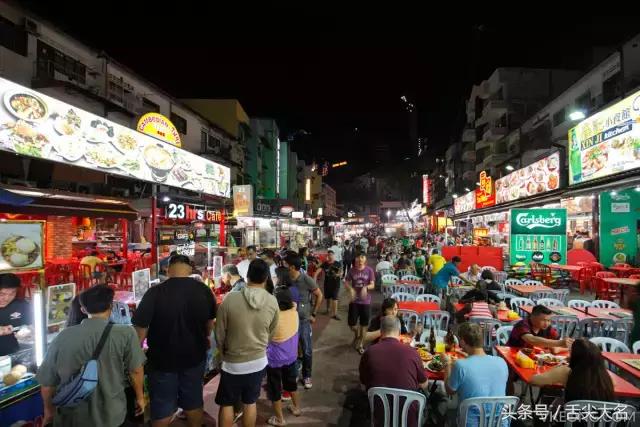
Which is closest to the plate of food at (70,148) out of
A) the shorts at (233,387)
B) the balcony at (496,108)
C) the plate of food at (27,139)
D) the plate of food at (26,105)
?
the plate of food at (27,139)

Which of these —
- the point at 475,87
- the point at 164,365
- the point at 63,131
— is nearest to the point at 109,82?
the point at 63,131

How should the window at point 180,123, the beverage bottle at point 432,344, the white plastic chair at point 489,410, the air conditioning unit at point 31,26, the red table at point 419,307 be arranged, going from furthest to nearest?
the window at point 180,123 → the air conditioning unit at point 31,26 → the red table at point 419,307 → the beverage bottle at point 432,344 → the white plastic chair at point 489,410

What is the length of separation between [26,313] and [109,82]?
1416 centimetres

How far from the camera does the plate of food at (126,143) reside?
7645 mm

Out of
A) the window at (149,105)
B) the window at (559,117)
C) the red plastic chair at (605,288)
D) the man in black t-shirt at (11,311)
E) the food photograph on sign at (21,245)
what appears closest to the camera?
the man in black t-shirt at (11,311)

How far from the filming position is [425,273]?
15.4 metres

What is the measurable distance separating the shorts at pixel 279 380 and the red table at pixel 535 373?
113 inches

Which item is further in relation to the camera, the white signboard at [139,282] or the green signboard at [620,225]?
the green signboard at [620,225]

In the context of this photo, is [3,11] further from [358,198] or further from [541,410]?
[358,198]

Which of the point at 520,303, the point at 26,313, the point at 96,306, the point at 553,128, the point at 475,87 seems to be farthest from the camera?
the point at 475,87

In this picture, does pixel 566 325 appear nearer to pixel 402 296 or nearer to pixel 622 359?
pixel 622 359

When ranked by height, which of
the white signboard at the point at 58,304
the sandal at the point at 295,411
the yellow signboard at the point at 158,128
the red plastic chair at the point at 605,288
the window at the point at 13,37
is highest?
the window at the point at 13,37

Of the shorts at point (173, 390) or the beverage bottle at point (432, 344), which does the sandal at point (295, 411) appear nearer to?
the shorts at point (173, 390)

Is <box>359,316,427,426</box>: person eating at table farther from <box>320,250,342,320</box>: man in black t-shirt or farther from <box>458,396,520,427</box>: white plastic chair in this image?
<box>320,250,342,320</box>: man in black t-shirt
